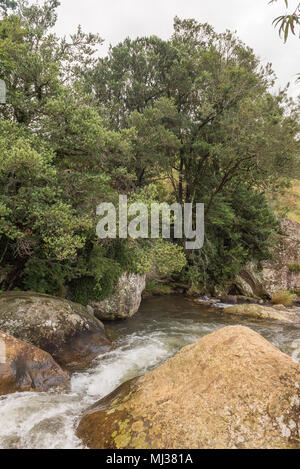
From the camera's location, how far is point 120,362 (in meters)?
8.03

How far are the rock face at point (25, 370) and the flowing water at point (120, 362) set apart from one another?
8.4 inches

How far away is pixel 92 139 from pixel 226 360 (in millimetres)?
7740

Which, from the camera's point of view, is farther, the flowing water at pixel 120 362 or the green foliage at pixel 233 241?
the green foliage at pixel 233 241

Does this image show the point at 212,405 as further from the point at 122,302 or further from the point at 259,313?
the point at 259,313

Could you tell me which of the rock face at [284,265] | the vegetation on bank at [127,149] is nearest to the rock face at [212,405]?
the vegetation on bank at [127,149]

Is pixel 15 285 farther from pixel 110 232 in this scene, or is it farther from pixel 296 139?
pixel 296 139

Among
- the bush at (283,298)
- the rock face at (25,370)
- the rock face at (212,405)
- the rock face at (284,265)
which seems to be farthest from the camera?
the rock face at (284,265)

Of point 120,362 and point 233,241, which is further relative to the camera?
point 233,241

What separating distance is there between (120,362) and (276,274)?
48.1ft

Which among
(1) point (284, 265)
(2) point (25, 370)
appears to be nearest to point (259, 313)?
(1) point (284, 265)

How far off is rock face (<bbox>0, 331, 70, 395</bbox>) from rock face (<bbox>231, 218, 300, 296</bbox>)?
14.4 m

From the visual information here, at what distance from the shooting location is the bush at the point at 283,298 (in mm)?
17281

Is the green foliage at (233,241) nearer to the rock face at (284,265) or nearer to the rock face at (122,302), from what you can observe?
the rock face at (284,265)
